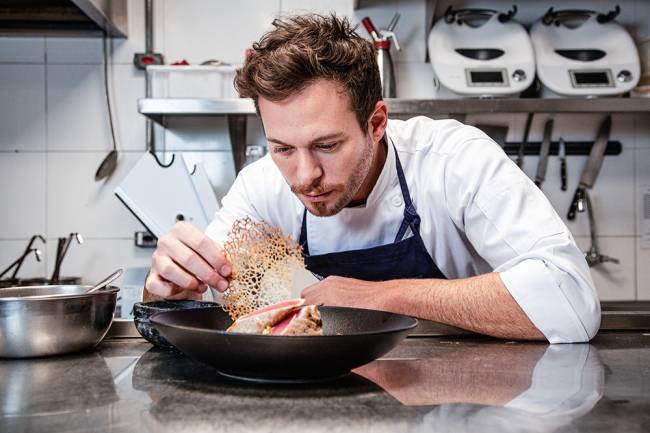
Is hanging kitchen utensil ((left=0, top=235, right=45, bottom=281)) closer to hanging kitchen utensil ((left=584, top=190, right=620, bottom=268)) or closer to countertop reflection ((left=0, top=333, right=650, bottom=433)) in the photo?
countertop reflection ((left=0, top=333, right=650, bottom=433))

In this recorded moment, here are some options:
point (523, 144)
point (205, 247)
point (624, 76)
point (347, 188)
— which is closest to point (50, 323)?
point (205, 247)

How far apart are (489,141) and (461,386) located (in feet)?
2.77

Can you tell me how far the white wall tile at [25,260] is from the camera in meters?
2.86

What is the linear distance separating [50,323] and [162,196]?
163 cm

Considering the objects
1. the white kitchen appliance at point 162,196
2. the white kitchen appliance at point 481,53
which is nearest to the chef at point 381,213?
the white kitchen appliance at point 162,196

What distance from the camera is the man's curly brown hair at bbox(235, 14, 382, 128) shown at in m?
1.35

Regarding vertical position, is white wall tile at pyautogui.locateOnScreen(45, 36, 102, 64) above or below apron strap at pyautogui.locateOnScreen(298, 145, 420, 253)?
above

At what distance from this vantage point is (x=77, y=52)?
2910 millimetres

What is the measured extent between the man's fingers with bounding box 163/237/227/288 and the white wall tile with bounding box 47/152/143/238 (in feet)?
5.88

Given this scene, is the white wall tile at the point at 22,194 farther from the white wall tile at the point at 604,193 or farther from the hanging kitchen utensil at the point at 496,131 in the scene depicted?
the white wall tile at the point at 604,193

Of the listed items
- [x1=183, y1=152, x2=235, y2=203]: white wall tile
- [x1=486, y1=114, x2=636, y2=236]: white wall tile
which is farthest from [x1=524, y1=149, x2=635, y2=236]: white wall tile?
[x1=183, y1=152, x2=235, y2=203]: white wall tile

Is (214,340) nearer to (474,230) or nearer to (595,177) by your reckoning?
(474,230)

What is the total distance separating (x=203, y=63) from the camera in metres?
2.76

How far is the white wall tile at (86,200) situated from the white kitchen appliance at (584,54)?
174cm
